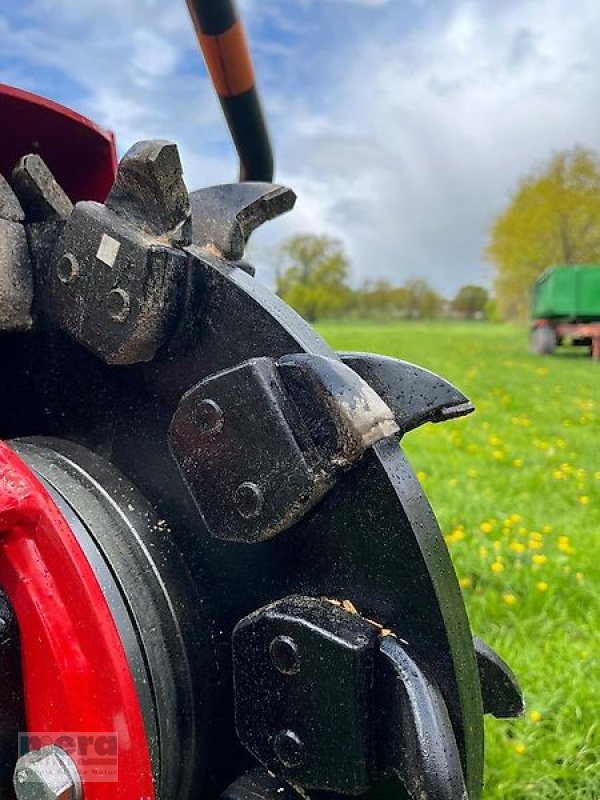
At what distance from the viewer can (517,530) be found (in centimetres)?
371

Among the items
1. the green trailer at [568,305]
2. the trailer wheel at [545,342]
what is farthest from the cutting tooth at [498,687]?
the trailer wheel at [545,342]

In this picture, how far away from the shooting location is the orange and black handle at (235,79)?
3.75ft

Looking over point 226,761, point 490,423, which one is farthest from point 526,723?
point 490,423

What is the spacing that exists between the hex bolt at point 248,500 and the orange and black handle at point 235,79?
664 mm

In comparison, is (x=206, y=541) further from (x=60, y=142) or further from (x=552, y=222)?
(x=552, y=222)

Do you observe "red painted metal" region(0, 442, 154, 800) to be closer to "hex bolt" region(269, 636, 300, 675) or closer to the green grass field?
"hex bolt" region(269, 636, 300, 675)

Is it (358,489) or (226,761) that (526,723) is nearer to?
(226,761)

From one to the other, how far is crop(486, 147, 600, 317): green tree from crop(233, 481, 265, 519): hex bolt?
3881cm

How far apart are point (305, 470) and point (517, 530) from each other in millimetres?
3095

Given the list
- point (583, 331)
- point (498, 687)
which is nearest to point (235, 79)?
point (498, 687)

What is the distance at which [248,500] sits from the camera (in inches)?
33.3

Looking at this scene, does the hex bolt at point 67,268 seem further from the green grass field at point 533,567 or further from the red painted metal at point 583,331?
the red painted metal at point 583,331

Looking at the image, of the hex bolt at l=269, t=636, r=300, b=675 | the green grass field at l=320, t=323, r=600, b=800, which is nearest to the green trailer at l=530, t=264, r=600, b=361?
the green grass field at l=320, t=323, r=600, b=800

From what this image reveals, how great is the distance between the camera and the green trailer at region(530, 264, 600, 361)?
18453mm
